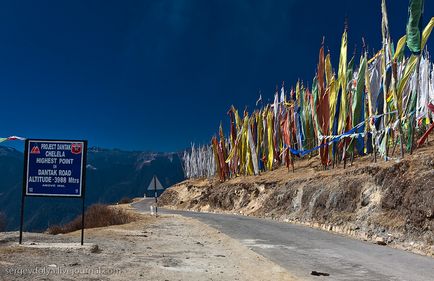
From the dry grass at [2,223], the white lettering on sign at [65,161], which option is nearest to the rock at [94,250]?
the white lettering on sign at [65,161]

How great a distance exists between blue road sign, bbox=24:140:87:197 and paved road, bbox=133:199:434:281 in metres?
6.15

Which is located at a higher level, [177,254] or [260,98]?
[260,98]

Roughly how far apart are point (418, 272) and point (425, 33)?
15115 mm

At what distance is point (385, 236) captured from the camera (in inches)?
636

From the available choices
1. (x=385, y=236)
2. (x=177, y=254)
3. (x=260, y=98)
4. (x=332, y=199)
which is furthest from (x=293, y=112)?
(x=177, y=254)

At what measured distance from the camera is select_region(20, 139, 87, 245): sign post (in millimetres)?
12203

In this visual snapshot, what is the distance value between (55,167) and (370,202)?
13899 millimetres

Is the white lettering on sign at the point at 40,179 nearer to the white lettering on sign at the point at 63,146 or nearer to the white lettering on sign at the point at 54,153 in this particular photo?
the white lettering on sign at the point at 54,153

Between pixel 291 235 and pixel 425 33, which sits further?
pixel 425 33

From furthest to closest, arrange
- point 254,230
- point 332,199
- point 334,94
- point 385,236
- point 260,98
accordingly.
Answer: point 260,98, point 334,94, point 332,199, point 254,230, point 385,236

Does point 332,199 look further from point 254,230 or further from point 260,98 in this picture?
point 260,98

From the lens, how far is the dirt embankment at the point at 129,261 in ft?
26.8

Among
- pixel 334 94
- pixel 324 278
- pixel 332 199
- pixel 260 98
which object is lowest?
pixel 324 278

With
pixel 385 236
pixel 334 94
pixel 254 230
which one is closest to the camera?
pixel 385 236
